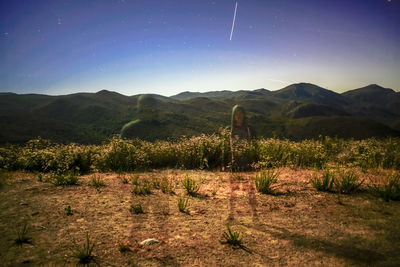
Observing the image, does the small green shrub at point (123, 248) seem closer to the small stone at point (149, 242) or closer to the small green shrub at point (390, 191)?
the small stone at point (149, 242)

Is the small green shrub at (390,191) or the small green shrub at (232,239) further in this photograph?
the small green shrub at (390,191)

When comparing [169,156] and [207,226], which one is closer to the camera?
[207,226]

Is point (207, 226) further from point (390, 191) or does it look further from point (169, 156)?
point (169, 156)

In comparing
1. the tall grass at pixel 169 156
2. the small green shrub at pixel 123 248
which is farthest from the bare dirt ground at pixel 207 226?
the tall grass at pixel 169 156

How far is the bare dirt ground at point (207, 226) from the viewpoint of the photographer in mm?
2326

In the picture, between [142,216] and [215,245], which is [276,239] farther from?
[142,216]

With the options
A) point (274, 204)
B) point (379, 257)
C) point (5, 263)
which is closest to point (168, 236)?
point (5, 263)

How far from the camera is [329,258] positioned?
225 centimetres

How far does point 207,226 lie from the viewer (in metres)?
3.07

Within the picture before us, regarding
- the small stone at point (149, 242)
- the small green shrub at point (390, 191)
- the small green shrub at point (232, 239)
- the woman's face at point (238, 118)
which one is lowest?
the small stone at point (149, 242)

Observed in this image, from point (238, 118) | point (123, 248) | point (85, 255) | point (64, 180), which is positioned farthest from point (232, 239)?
point (238, 118)

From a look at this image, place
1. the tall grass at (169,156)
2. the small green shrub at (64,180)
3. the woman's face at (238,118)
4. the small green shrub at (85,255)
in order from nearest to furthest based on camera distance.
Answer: the small green shrub at (85,255)
the small green shrub at (64,180)
the tall grass at (169,156)
the woman's face at (238,118)

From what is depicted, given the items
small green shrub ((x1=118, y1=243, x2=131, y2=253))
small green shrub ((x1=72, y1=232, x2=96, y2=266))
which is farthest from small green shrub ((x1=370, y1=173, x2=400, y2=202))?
small green shrub ((x1=72, y1=232, x2=96, y2=266))

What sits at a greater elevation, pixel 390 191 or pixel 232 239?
pixel 390 191
